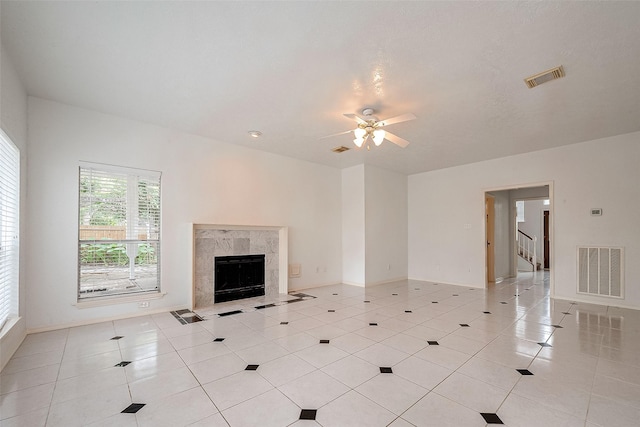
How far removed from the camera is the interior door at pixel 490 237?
7297mm

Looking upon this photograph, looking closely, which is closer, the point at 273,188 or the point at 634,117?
the point at 634,117

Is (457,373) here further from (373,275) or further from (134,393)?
(373,275)

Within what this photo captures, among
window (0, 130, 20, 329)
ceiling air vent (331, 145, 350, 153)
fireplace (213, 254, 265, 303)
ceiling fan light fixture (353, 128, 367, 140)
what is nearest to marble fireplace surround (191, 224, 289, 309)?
fireplace (213, 254, 265, 303)

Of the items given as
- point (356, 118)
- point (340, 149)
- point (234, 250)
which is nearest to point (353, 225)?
point (340, 149)

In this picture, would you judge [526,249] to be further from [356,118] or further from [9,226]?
[9,226]

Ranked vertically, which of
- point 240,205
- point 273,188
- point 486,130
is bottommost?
point 240,205

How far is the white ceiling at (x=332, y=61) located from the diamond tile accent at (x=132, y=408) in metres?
2.96

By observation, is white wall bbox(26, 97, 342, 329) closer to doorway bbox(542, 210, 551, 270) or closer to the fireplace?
the fireplace

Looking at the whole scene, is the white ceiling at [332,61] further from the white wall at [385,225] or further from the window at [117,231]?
the white wall at [385,225]

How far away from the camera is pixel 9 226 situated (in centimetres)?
304

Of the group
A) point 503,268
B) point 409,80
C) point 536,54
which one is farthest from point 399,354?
point 503,268

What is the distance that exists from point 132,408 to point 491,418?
2543mm

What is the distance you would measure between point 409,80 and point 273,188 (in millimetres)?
3610

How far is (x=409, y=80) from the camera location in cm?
310
